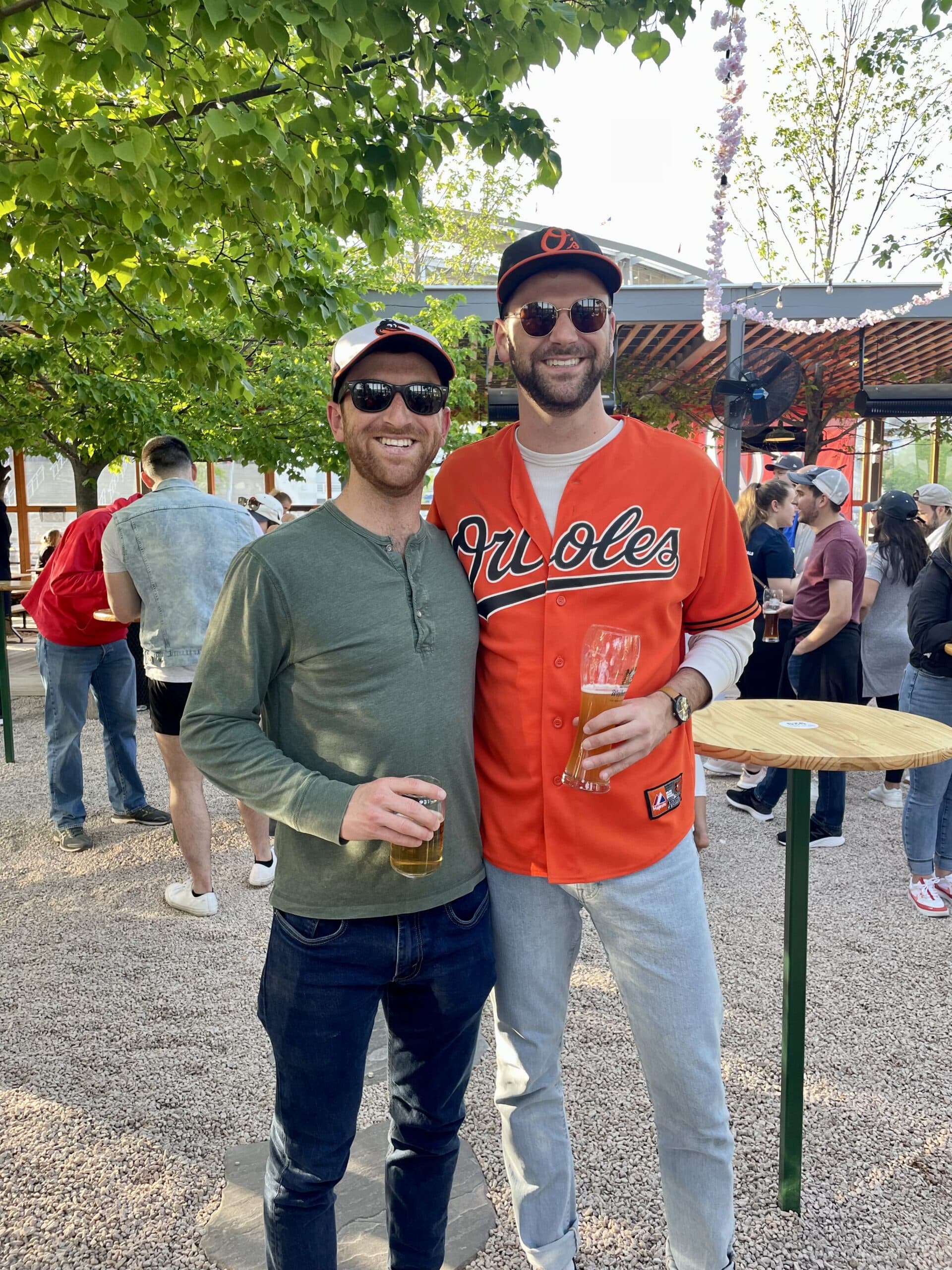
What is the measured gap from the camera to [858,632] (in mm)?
5305

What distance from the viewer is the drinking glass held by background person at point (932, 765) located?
4156 millimetres

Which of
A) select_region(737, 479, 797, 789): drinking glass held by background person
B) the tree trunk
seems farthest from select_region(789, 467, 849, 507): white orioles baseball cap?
the tree trunk

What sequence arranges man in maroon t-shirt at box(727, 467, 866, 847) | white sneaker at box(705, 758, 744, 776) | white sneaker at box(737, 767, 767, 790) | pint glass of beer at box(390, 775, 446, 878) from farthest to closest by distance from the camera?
white sneaker at box(705, 758, 744, 776) < white sneaker at box(737, 767, 767, 790) < man in maroon t-shirt at box(727, 467, 866, 847) < pint glass of beer at box(390, 775, 446, 878)

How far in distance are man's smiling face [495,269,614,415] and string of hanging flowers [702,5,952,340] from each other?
218 cm

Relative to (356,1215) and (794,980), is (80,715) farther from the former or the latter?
(794,980)

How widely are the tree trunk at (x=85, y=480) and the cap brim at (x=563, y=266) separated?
10.9m

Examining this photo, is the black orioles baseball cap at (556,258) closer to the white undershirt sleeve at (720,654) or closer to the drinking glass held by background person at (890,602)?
the white undershirt sleeve at (720,654)

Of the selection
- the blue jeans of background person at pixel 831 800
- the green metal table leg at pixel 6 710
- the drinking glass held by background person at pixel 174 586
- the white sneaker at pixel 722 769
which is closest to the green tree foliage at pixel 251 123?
the drinking glass held by background person at pixel 174 586

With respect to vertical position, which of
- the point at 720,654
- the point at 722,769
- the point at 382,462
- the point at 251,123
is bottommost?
the point at 722,769

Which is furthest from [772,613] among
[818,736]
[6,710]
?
[6,710]

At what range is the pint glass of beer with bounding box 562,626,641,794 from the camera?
5.64 feet

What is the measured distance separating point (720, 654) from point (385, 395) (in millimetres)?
864

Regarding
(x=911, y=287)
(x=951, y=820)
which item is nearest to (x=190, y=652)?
(x=951, y=820)

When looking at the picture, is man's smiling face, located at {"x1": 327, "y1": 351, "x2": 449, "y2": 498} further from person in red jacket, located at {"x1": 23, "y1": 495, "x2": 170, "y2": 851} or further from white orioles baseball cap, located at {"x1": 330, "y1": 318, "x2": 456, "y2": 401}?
person in red jacket, located at {"x1": 23, "y1": 495, "x2": 170, "y2": 851}
